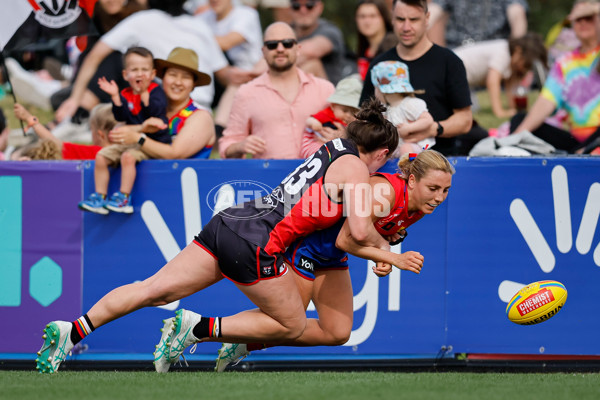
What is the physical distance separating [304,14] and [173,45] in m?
1.59

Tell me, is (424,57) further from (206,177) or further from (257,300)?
(257,300)

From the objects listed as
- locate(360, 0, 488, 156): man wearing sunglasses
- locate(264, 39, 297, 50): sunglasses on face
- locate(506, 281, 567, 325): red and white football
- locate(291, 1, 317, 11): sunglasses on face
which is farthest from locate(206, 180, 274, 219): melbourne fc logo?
locate(291, 1, 317, 11): sunglasses on face

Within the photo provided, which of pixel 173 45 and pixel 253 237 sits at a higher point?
pixel 173 45

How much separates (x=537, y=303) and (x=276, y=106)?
2888mm

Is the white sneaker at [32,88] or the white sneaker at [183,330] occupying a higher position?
the white sneaker at [32,88]

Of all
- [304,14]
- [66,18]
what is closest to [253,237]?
[66,18]

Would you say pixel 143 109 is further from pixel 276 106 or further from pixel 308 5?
pixel 308 5

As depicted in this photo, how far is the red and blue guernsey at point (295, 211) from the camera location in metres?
6.04

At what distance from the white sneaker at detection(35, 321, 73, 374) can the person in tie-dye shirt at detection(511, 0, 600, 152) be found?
474 cm

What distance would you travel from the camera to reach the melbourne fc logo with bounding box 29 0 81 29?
8516 millimetres

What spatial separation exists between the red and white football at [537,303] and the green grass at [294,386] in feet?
1.43

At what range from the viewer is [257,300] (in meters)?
6.21

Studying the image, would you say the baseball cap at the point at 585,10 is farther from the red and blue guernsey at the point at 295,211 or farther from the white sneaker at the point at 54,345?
the white sneaker at the point at 54,345

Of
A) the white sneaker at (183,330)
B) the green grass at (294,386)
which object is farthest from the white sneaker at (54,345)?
the white sneaker at (183,330)
